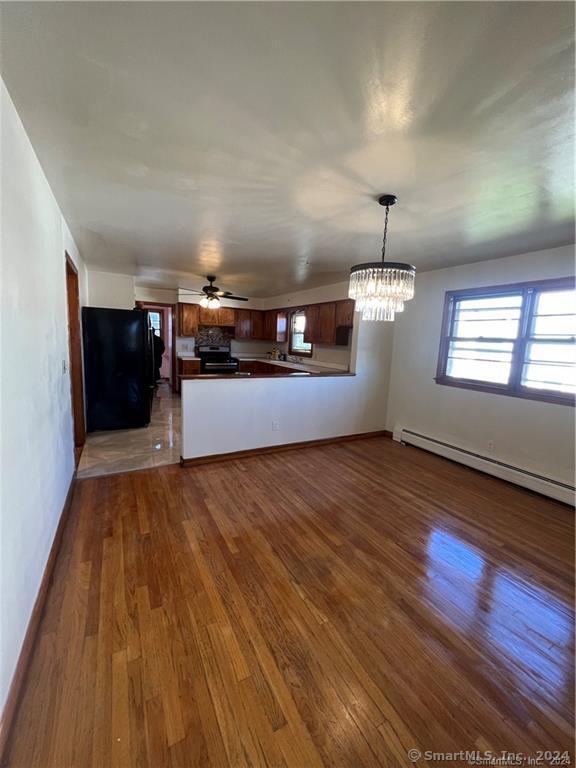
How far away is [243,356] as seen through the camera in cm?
746

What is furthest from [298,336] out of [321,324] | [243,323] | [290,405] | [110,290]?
[110,290]

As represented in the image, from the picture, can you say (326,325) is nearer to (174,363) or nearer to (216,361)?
(216,361)

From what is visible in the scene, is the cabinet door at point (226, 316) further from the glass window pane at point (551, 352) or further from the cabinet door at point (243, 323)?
the glass window pane at point (551, 352)

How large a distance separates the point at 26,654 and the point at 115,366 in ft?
11.3

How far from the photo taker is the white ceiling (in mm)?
922

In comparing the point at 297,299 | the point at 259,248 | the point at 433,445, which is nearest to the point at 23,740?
the point at 259,248

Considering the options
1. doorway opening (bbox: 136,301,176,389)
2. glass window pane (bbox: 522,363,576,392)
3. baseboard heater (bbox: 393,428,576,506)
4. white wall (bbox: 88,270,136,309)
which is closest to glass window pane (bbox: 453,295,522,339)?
glass window pane (bbox: 522,363,576,392)

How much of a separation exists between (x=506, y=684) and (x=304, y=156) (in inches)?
104

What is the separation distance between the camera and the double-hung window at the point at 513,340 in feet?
9.64

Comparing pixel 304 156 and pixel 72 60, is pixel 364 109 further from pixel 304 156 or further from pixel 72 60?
pixel 72 60

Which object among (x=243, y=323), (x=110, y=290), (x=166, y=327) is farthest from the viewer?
(x=166, y=327)

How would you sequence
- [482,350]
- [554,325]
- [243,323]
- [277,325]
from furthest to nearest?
[243,323]
[277,325]
[482,350]
[554,325]

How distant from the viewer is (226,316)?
266 inches

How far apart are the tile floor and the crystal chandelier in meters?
2.71
